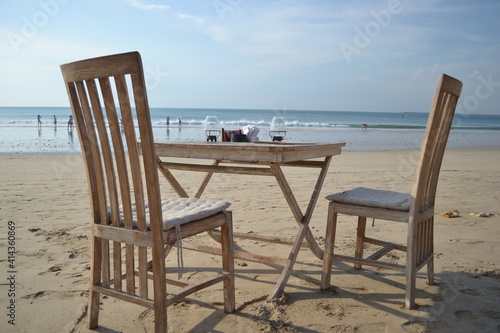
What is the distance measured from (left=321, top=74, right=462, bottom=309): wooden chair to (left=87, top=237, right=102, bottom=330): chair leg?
1.27 metres

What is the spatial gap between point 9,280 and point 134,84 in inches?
66.2

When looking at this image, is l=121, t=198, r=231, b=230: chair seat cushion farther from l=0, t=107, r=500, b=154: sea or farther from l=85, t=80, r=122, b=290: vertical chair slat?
l=0, t=107, r=500, b=154: sea

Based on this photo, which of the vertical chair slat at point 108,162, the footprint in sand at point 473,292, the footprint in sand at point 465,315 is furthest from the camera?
the footprint in sand at point 473,292

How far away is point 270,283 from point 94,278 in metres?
1.09

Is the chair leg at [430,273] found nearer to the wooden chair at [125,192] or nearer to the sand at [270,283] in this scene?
the sand at [270,283]

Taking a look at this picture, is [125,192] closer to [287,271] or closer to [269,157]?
[269,157]

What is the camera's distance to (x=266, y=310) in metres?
2.23

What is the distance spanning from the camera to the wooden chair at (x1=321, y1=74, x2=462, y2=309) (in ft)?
7.29

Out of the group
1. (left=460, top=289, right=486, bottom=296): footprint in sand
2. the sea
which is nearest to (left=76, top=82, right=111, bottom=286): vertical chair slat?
the sea

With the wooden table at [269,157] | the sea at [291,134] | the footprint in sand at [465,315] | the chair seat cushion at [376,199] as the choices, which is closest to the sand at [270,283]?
the footprint in sand at [465,315]

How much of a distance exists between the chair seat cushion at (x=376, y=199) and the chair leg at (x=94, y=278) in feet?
4.33

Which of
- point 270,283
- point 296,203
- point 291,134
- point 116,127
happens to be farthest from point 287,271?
point 291,134

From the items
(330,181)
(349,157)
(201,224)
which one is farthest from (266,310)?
(349,157)

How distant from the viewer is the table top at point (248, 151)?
7.07 ft
